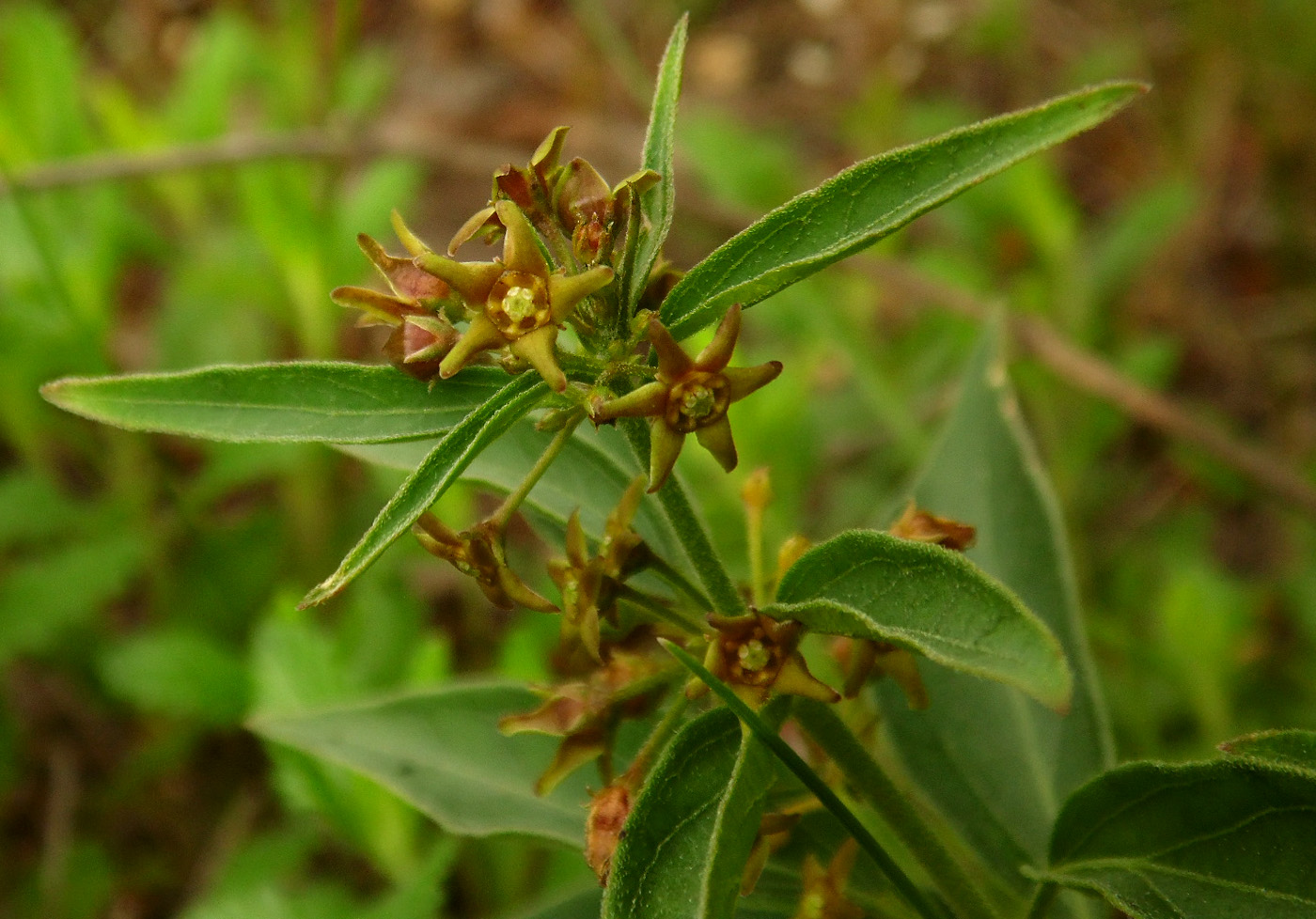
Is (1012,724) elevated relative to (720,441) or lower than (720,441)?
lower

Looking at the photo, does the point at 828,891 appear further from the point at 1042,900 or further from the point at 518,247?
the point at 518,247

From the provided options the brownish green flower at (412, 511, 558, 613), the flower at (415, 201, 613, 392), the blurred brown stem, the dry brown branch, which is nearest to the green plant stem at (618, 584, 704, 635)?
the brownish green flower at (412, 511, 558, 613)

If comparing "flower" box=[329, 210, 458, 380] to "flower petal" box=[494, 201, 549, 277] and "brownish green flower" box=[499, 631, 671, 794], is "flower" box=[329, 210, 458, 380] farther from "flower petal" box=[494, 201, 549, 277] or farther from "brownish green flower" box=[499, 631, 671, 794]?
"brownish green flower" box=[499, 631, 671, 794]

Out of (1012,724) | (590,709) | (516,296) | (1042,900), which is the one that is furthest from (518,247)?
(1012,724)

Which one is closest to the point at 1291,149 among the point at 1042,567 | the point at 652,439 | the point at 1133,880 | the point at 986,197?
the point at 986,197

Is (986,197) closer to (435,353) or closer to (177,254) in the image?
(177,254)
